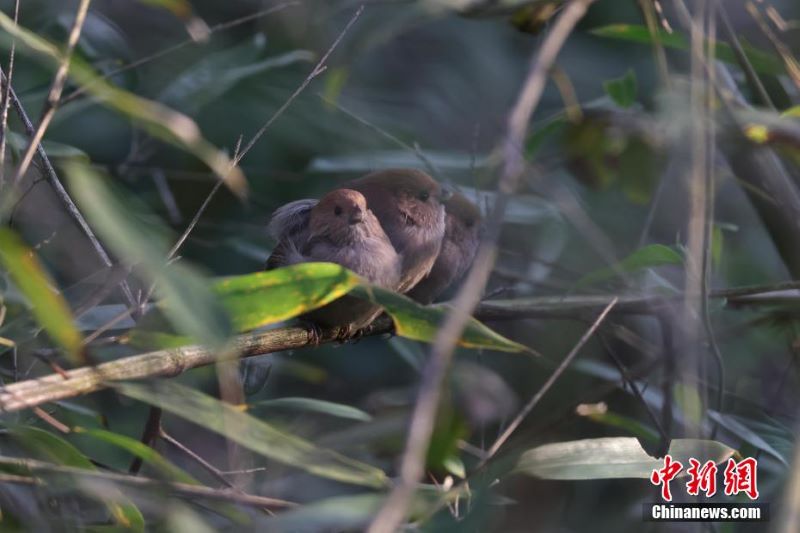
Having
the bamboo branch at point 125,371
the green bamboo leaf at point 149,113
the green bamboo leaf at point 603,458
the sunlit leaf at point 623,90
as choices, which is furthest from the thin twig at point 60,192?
the sunlit leaf at point 623,90

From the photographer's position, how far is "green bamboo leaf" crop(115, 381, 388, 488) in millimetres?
1462

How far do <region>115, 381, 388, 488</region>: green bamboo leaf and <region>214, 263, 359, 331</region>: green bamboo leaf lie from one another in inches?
5.3

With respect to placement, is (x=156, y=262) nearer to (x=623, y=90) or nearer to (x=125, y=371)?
(x=125, y=371)

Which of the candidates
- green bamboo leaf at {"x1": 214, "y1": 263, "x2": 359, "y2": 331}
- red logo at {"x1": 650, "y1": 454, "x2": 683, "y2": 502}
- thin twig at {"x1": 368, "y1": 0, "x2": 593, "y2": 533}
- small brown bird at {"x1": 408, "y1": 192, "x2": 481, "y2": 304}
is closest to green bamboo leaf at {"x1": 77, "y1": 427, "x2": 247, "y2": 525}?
Answer: green bamboo leaf at {"x1": 214, "y1": 263, "x2": 359, "y2": 331}

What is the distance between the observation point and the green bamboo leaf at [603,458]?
1.65m

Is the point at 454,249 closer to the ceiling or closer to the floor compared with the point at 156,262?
closer to the floor

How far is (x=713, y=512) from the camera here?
6.14 feet

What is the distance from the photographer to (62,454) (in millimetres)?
1686

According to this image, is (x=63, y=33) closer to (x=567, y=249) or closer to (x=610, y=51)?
(x=567, y=249)

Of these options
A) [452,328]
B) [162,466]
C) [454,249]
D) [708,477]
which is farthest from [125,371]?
[454,249]

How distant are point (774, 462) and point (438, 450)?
4.46 ft

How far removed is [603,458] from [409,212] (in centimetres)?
128

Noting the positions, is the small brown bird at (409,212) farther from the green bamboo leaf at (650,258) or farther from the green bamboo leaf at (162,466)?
the green bamboo leaf at (162,466)

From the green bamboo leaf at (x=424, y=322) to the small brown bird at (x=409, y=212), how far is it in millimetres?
920
